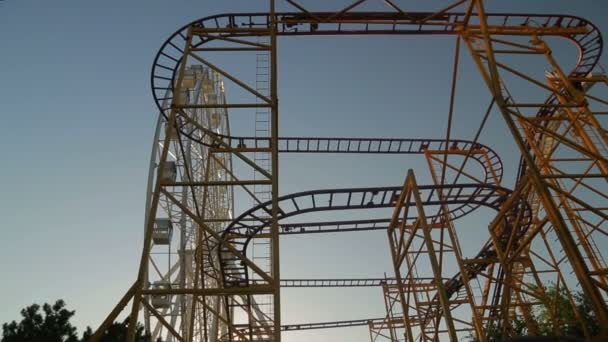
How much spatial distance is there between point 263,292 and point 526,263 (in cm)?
987

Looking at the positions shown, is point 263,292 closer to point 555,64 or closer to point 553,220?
point 553,220

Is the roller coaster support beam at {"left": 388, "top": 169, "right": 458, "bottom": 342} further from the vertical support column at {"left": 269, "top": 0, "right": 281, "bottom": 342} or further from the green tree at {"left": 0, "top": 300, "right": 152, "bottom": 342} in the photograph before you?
the green tree at {"left": 0, "top": 300, "right": 152, "bottom": 342}

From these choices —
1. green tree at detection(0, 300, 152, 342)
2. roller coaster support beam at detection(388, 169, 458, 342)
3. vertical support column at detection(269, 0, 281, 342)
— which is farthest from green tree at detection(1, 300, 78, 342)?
roller coaster support beam at detection(388, 169, 458, 342)

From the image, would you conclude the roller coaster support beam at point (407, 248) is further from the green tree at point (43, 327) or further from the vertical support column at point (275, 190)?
the green tree at point (43, 327)

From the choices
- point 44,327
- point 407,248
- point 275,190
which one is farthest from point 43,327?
point 407,248

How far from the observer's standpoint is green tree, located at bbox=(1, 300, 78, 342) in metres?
7.06

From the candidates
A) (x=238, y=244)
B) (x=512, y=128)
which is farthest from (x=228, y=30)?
(x=238, y=244)

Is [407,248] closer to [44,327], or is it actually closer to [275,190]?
[275,190]

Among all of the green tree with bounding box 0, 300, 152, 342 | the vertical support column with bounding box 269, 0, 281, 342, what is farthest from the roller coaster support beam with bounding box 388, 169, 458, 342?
the green tree with bounding box 0, 300, 152, 342

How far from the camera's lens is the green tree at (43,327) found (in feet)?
23.2

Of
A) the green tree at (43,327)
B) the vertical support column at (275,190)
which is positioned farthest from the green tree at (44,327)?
the vertical support column at (275,190)

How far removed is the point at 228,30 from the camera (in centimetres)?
828

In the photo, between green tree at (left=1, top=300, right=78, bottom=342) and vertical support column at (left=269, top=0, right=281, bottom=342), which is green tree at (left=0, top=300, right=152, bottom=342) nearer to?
green tree at (left=1, top=300, right=78, bottom=342)

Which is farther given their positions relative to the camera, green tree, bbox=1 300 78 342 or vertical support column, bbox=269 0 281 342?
green tree, bbox=1 300 78 342
